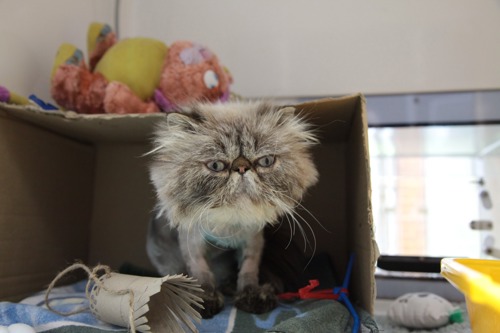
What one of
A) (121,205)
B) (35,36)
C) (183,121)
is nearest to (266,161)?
(183,121)

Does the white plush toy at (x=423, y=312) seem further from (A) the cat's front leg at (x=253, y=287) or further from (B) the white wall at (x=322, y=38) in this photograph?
(B) the white wall at (x=322, y=38)

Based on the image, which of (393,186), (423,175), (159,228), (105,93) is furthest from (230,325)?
(423,175)

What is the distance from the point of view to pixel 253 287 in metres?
1.23

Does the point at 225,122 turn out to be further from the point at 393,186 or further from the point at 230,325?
the point at 393,186

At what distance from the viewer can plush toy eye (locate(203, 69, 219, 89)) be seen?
1435 mm

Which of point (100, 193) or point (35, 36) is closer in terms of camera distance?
point (35, 36)

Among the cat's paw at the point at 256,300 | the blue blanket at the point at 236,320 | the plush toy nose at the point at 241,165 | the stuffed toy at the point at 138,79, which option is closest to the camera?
the blue blanket at the point at 236,320

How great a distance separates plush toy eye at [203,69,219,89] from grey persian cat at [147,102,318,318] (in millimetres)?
226

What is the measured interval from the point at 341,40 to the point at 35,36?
4.18 ft

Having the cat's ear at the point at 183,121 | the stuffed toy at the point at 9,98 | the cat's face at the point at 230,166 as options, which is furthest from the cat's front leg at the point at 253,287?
the stuffed toy at the point at 9,98

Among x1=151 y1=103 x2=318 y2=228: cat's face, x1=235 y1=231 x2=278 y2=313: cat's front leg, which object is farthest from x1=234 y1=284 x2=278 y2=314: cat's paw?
x1=151 y1=103 x2=318 y2=228: cat's face

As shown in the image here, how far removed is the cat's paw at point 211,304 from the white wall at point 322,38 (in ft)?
3.22

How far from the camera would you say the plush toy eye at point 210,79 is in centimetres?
143

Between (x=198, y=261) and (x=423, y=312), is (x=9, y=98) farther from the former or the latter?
(x=423, y=312)
